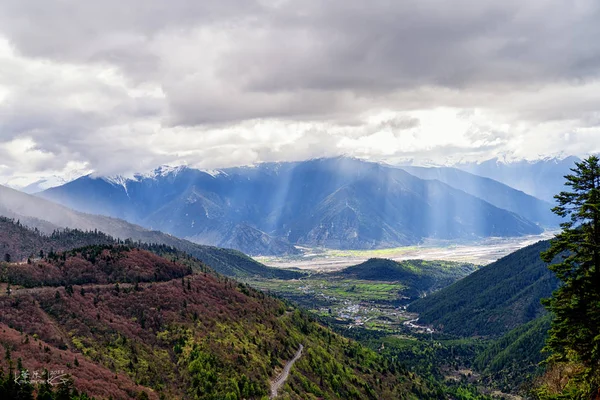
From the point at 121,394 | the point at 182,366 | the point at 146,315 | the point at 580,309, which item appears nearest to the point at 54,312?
the point at 146,315

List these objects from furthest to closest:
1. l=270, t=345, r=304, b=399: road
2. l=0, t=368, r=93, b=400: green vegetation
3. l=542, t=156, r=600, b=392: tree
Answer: l=270, t=345, r=304, b=399: road, l=0, t=368, r=93, b=400: green vegetation, l=542, t=156, r=600, b=392: tree

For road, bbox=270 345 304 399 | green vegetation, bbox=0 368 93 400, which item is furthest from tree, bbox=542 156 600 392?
road, bbox=270 345 304 399

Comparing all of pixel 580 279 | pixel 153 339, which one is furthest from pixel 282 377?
pixel 580 279

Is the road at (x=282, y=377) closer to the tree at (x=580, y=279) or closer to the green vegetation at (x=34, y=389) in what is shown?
the green vegetation at (x=34, y=389)

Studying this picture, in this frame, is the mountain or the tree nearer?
the tree

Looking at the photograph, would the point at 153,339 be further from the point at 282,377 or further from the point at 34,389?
the point at 34,389

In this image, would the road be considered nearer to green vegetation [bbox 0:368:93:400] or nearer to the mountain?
the mountain
